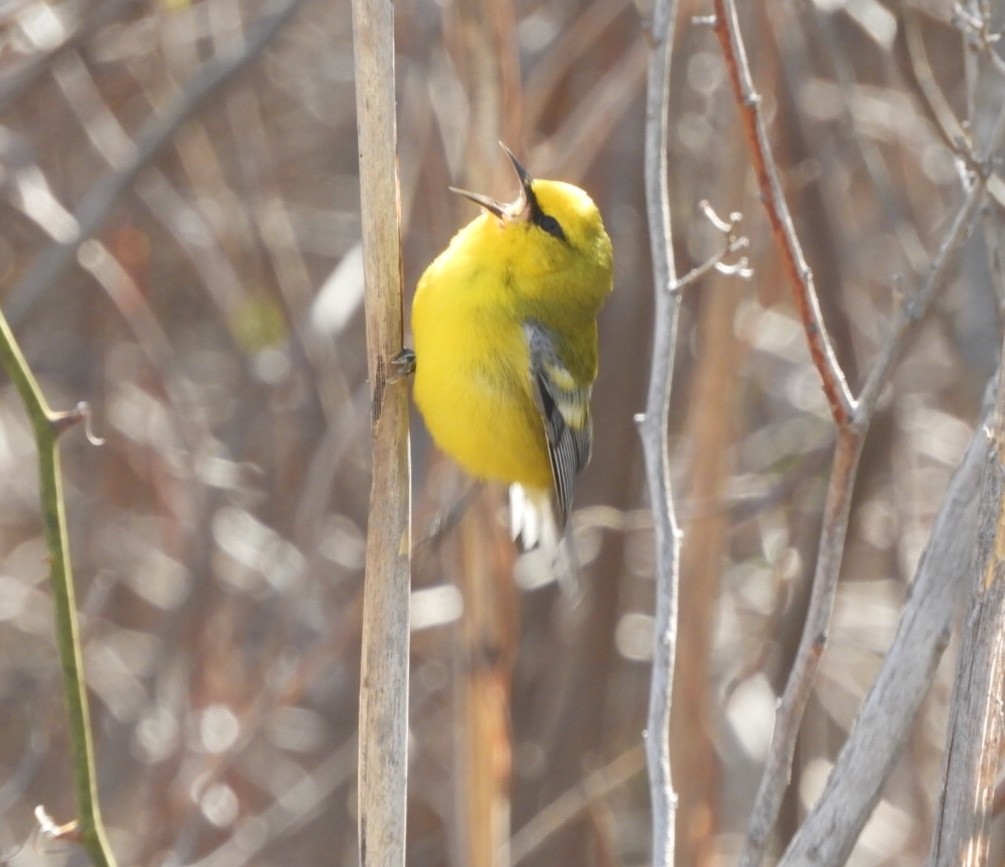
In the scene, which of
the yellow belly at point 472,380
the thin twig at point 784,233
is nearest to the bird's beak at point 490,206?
the yellow belly at point 472,380

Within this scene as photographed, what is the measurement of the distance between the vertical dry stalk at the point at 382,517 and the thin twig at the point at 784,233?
51 centimetres

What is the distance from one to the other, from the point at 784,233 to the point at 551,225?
1122 millimetres

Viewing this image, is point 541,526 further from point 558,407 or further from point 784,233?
point 784,233

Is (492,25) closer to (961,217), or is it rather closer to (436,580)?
(961,217)

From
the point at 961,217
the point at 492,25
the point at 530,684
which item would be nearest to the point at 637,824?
the point at 530,684

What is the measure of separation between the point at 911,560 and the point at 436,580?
1.51 m

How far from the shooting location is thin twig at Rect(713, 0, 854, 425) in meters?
2.02

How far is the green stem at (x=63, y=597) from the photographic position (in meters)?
1.82

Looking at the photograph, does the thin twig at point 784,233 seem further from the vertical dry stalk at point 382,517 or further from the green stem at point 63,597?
the green stem at point 63,597

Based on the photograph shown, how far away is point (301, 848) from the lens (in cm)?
464

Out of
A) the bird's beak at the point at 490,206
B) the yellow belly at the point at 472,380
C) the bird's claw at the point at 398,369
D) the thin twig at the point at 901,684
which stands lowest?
the thin twig at the point at 901,684

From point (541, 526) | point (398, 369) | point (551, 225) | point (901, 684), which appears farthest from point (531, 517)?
point (901, 684)

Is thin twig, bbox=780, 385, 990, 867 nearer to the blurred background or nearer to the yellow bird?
the yellow bird

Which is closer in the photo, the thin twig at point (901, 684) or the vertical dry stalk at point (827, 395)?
the thin twig at point (901, 684)
